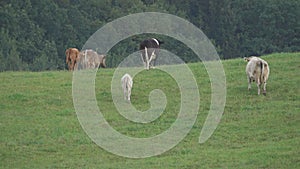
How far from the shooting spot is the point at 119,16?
7712 centimetres

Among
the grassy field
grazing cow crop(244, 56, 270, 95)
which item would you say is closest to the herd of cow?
grazing cow crop(244, 56, 270, 95)

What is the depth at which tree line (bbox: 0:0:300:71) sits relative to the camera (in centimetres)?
6906

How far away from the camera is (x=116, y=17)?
77.1 m

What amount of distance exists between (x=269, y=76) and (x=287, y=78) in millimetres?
687

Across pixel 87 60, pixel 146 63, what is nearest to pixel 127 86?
pixel 146 63

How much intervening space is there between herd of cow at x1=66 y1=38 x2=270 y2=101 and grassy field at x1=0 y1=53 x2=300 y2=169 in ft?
1.64

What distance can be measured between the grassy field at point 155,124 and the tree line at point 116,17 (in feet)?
98.3

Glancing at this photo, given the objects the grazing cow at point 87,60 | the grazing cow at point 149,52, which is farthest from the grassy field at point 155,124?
the grazing cow at point 87,60

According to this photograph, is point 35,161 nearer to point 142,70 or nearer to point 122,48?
point 142,70

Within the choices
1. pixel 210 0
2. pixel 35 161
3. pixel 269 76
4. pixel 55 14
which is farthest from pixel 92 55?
pixel 210 0

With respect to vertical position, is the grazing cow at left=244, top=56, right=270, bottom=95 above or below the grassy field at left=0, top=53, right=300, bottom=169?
above

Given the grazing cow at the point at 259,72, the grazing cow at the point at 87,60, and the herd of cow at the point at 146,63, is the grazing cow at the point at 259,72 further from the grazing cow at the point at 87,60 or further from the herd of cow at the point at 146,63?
the grazing cow at the point at 87,60

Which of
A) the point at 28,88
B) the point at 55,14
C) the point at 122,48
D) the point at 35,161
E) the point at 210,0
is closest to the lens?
the point at 35,161

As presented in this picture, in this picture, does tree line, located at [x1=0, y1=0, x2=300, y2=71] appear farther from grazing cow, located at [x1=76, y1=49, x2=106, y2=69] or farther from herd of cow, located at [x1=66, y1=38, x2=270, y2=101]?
herd of cow, located at [x1=66, y1=38, x2=270, y2=101]
